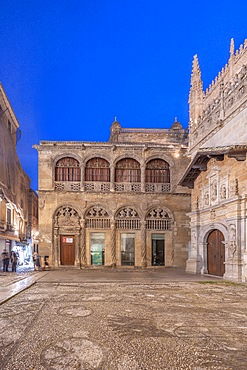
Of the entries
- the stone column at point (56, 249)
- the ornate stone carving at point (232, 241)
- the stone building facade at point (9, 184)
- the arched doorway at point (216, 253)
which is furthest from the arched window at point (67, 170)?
the ornate stone carving at point (232, 241)

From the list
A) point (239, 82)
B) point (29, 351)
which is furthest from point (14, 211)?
point (29, 351)

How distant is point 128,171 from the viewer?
75.7 feet

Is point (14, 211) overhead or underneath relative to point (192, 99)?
underneath

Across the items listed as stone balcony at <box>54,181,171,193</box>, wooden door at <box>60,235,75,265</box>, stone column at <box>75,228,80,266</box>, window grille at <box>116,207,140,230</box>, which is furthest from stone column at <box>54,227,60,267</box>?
window grille at <box>116,207,140,230</box>

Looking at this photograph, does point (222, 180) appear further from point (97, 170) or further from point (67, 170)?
point (67, 170)

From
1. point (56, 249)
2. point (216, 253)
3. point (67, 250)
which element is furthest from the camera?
point (67, 250)

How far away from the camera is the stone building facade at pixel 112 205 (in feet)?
71.7

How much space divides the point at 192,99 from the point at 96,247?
496 inches

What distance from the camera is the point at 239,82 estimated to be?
1275 centimetres

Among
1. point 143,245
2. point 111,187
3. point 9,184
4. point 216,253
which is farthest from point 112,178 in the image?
point 216,253

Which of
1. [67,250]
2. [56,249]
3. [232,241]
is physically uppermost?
[232,241]

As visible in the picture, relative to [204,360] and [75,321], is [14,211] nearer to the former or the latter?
[75,321]

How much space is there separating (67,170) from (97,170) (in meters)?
2.30

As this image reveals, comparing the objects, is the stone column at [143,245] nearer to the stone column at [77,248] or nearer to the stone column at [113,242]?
the stone column at [113,242]
